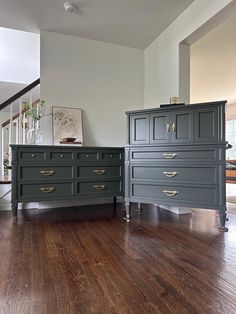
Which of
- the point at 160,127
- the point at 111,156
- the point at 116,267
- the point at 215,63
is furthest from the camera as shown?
the point at 215,63

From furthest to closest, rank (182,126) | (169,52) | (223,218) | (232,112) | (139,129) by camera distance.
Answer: (232,112)
(169,52)
(139,129)
(182,126)
(223,218)

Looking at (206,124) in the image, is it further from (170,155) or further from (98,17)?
(98,17)

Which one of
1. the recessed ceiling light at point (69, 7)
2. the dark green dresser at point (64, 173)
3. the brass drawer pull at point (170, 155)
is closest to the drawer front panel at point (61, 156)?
the dark green dresser at point (64, 173)

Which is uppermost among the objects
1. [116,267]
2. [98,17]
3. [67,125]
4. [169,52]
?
[98,17]

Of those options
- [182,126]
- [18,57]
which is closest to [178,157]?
[182,126]

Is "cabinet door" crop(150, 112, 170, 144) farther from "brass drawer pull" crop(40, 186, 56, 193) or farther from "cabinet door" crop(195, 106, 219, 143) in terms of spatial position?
"brass drawer pull" crop(40, 186, 56, 193)

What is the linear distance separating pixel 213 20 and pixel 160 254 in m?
2.45

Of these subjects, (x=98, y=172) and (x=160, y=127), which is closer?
(x=160, y=127)

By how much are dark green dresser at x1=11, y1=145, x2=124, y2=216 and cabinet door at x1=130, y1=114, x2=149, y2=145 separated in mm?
510

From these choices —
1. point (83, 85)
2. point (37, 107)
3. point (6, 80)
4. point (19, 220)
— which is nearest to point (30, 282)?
point (19, 220)

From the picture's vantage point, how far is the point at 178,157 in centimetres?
238

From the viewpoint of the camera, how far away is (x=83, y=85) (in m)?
3.48

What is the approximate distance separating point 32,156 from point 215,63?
159 inches

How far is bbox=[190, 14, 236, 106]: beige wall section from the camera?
3.42 metres
